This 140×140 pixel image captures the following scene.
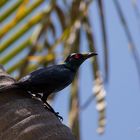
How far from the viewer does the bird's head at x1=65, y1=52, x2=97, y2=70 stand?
395cm

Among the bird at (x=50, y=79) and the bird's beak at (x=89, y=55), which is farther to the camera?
the bird's beak at (x=89, y=55)

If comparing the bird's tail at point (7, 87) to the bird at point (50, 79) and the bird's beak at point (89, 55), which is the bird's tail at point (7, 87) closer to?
the bird at point (50, 79)

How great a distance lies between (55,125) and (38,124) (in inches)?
3.3

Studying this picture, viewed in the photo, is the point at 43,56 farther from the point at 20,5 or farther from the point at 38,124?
the point at 38,124

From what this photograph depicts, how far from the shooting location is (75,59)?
4062mm

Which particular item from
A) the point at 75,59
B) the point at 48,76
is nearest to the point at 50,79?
the point at 48,76

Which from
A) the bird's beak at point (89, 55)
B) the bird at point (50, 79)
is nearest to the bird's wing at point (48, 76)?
the bird at point (50, 79)

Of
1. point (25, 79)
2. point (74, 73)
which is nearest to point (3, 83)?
point (25, 79)

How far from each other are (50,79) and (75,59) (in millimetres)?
618

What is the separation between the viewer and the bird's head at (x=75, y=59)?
3.95 metres

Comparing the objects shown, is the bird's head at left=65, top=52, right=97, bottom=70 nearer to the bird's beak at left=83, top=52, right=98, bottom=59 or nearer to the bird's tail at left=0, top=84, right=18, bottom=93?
the bird's beak at left=83, top=52, right=98, bottom=59

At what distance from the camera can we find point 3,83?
3.11 meters

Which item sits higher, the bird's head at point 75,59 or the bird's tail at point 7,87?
the bird's tail at point 7,87

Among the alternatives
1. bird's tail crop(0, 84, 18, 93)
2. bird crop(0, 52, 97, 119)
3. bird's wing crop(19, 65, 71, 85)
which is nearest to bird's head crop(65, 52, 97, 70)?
bird crop(0, 52, 97, 119)
